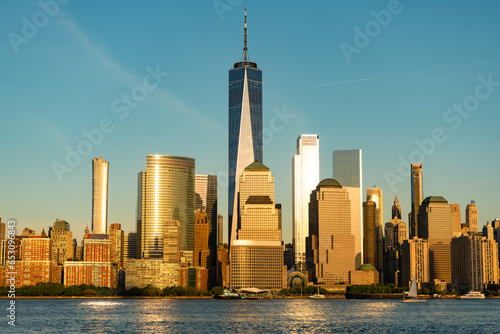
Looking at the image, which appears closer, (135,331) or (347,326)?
(135,331)

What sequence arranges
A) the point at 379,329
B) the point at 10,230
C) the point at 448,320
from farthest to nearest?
the point at 448,320
the point at 379,329
the point at 10,230

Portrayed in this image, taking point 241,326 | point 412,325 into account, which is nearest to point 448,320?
point 412,325

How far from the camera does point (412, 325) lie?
514 feet

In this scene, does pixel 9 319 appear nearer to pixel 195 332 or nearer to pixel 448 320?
pixel 195 332

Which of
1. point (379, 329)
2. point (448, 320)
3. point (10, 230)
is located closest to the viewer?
point (10, 230)

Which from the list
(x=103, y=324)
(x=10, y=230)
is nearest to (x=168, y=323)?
(x=103, y=324)

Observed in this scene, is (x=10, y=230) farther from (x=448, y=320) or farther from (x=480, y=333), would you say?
(x=448, y=320)

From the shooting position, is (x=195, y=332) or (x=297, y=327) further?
(x=297, y=327)

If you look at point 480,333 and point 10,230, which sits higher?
point 10,230

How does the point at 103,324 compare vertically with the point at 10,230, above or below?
below

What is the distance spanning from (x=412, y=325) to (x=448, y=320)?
2337 cm

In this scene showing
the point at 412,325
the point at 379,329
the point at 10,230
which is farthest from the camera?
the point at 412,325

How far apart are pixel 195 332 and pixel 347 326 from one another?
32702 millimetres

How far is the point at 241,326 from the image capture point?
150m
